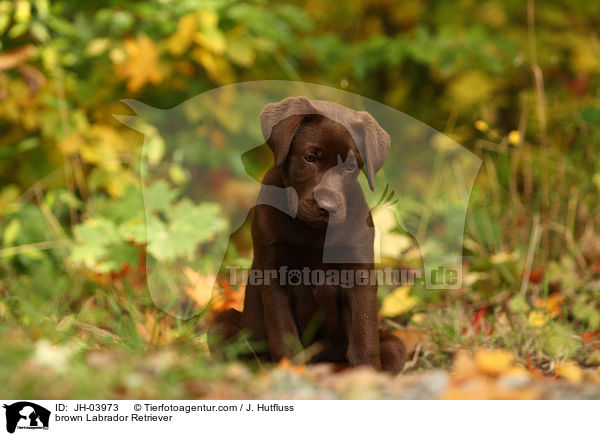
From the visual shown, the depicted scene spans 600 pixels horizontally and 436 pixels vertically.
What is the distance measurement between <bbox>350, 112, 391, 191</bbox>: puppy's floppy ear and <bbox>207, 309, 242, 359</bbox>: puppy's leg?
0.79 metres

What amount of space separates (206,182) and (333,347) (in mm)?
1253

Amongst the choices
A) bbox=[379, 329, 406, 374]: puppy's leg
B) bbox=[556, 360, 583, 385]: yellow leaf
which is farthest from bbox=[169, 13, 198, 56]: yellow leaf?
bbox=[556, 360, 583, 385]: yellow leaf

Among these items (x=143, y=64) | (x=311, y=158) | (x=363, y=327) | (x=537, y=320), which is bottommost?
(x=363, y=327)

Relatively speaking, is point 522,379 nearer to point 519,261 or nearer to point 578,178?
point 519,261

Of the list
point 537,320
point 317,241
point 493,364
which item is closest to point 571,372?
point 493,364

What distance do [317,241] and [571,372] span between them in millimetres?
1072

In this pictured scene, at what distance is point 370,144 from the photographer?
2.09 meters

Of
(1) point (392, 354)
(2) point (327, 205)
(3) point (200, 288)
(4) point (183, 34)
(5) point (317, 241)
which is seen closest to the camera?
(2) point (327, 205)

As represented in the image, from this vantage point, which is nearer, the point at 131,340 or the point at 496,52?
the point at 131,340

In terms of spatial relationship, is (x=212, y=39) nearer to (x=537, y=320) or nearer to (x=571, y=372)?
(x=537, y=320)

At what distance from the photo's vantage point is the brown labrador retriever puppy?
81.7 inches

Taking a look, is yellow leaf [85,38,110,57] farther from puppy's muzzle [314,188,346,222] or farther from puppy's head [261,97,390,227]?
puppy's muzzle [314,188,346,222]

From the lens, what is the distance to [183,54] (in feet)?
12.5
